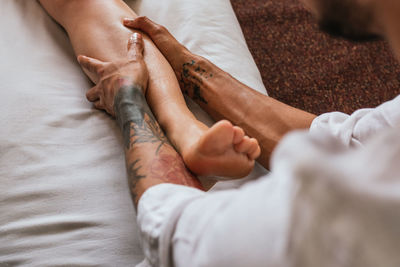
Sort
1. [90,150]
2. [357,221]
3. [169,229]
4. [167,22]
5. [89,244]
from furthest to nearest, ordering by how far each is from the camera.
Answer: [167,22] < [90,150] < [89,244] < [169,229] < [357,221]

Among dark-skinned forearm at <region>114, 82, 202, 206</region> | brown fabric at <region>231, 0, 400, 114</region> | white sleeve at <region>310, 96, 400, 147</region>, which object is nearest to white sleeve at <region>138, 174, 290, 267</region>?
dark-skinned forearm at <region>114, 82, 202, 206</region>

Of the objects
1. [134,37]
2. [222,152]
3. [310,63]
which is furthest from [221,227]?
[310,63]

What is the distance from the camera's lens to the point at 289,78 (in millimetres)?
1583

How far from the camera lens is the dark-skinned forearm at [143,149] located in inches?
26.9

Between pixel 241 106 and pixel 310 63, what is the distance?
867mm

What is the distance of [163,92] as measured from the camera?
2.96 feet

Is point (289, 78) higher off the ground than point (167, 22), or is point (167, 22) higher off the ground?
point (167, 22)

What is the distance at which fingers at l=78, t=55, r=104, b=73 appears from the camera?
34.8 inches

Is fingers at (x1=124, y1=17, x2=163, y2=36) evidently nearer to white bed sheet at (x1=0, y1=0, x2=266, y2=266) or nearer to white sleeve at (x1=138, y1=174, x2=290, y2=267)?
white bed sheet at (x1=0, y1=0, x2=266, y2=266)

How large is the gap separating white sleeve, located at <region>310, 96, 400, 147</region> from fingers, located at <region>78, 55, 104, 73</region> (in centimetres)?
56

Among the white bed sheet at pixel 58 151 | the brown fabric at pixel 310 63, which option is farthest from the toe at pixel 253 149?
the brown fabric at pixel 310 63

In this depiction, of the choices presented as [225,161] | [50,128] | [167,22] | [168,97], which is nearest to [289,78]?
[167,22]

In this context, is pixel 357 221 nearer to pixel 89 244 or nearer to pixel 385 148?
pixel 385 148

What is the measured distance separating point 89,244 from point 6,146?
0.30 metres
